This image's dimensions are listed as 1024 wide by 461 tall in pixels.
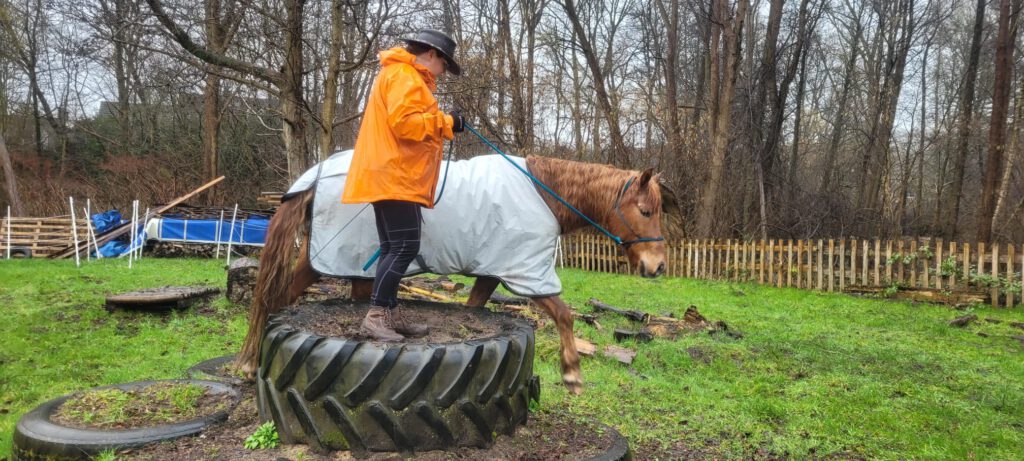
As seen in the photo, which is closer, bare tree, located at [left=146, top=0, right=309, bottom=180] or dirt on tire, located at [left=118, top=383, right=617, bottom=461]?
dirt on tire, located at [left=118, top=383, right=617, bottom=461]

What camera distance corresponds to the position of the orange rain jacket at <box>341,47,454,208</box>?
3.06m

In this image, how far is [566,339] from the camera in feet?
13.0

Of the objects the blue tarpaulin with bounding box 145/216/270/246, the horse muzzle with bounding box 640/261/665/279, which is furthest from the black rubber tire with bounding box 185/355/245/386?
the blue tarpaulin with bounding box 145/216/270/246

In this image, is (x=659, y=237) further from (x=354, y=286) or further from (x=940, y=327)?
(x=940, y=327)

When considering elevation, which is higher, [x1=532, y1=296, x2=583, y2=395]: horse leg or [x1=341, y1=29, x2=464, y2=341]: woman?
[x1=341, y1=29, x2=464, y2=341]: woman

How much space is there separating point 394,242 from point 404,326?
1.50ft

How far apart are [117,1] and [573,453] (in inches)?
Answer: 437

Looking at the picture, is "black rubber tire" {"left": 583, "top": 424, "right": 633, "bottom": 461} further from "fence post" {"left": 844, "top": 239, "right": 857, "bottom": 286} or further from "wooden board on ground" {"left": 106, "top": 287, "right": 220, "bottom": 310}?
"fence post" {"left": 844, "top": 239, "right": 857, "bottom": 286}

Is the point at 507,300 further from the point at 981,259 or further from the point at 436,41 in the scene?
the point at 981,259

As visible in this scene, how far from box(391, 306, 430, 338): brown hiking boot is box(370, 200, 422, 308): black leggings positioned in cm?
6

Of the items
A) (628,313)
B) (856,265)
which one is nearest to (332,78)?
(628,313)

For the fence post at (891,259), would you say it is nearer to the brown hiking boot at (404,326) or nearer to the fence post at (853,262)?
the fence post at (853,262)

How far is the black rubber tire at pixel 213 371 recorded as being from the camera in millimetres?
4396

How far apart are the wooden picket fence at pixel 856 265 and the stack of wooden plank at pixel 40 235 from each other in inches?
527
